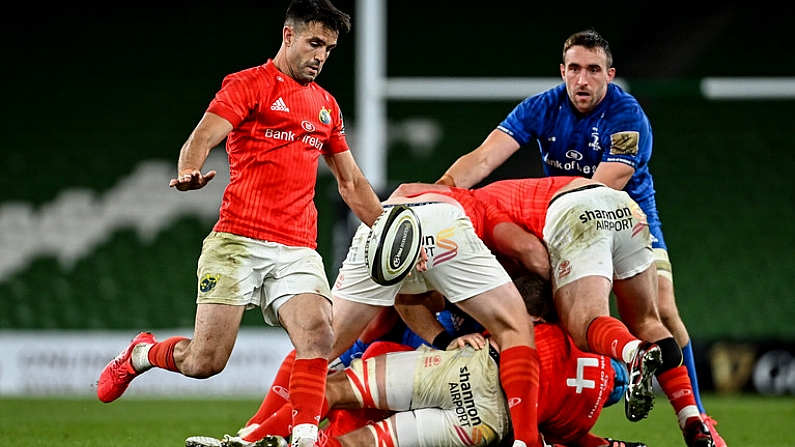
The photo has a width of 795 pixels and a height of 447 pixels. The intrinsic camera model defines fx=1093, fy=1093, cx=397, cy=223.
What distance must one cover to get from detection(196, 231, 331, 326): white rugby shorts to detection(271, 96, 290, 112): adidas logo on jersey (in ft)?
1.80

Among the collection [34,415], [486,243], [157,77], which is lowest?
[34,415]

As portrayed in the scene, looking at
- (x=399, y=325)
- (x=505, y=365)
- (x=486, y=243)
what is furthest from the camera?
(x=399, y=325)

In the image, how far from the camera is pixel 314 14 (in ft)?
14.8

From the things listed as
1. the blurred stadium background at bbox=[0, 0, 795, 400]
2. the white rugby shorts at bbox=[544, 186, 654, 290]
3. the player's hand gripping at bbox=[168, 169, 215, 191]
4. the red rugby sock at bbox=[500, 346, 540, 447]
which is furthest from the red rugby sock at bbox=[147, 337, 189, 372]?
the blurred stadium background at bbox=[0, 0, 795, 400]

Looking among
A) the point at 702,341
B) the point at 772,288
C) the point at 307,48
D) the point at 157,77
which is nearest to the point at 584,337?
the point at 307,48

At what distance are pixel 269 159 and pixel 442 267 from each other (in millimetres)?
839

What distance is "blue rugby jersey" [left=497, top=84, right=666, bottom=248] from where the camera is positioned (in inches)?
213

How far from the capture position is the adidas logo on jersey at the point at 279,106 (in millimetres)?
4492

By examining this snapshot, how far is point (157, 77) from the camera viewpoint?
41.7ft

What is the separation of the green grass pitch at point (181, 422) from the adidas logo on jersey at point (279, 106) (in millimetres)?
1662

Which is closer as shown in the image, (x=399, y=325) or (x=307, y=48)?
(x=307, y=48)

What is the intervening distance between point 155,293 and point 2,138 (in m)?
2.47

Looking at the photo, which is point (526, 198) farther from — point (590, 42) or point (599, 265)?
point (590, 42)

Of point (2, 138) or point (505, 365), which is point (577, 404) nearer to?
point (505, 365)
